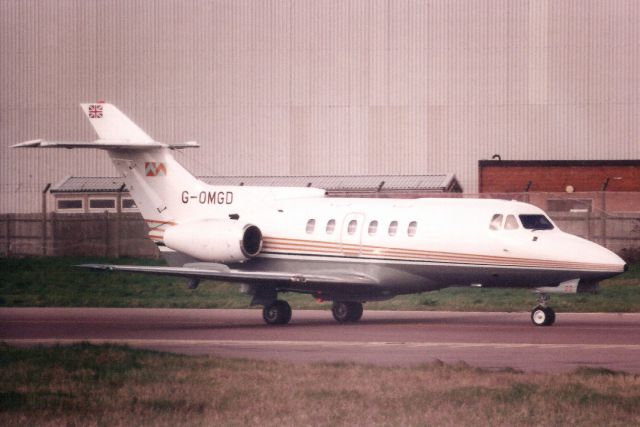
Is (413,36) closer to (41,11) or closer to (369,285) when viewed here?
(41,11)

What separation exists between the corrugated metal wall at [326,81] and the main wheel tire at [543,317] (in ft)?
94.3

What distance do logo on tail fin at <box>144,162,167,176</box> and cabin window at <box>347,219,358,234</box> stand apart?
5.55 meters

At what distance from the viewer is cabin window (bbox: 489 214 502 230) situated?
87.3 ft

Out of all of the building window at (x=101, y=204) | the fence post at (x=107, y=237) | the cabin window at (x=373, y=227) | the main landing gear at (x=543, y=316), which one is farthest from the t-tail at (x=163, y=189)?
the building window at (x=101, y=204)

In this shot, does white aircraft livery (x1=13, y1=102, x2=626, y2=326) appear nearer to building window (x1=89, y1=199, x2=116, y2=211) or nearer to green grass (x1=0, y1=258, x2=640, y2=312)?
green grass (x1=0, y1=258, x2=640, y2=312)

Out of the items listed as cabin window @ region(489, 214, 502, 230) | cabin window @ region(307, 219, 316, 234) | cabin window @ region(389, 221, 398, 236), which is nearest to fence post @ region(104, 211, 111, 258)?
cabin window @ region(307, 219, 316, 234)

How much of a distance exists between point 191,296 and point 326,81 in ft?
69.4

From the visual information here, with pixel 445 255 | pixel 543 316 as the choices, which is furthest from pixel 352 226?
pixel 543 316

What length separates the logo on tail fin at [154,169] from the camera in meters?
31.4

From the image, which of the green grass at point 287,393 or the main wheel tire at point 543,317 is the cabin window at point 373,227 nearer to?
the main wheel tire at point 543,317

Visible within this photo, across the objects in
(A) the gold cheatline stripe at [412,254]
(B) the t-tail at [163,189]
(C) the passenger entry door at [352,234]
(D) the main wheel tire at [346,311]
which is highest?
(B) the t-tail at [163,189]

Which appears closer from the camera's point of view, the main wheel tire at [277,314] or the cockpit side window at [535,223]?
the cockpit side window at [535,223]

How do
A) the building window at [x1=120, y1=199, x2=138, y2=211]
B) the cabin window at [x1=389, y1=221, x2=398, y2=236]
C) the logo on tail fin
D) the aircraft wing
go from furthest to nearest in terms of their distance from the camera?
the building window at [x1=120, y1=199, x2=138, y2=211] → the logo on tail fin → the cabin window at [x1=389, y1=221, x2=398, y2=236] → the aircraft wing

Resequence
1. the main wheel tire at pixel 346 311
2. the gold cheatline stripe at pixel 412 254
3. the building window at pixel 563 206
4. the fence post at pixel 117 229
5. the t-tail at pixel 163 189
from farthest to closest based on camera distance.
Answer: the building window at pixel 563 206, the fence post at pixel 117 229, the t-tail at pixel 163 189, the main wheel tire at pixel 346 311, the gold cheatline stripe at pixel 412 254
